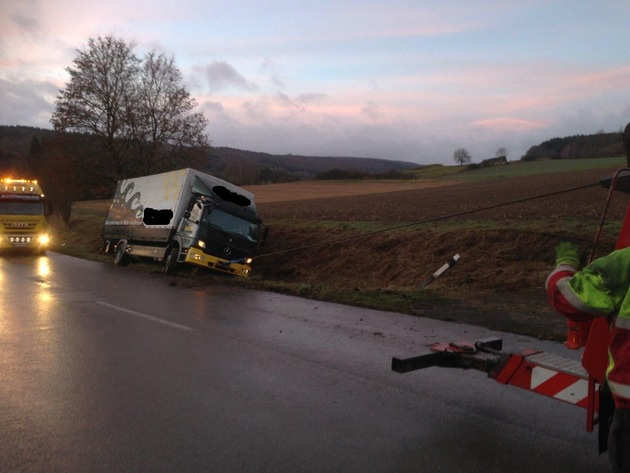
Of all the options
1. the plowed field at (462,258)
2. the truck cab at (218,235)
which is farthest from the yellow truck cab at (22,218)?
the plowed field at (462,258)

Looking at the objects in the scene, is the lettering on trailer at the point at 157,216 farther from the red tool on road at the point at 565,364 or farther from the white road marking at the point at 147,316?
the red tool on road at the point at 565,364

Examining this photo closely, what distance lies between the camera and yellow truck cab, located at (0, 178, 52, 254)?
23500 mm

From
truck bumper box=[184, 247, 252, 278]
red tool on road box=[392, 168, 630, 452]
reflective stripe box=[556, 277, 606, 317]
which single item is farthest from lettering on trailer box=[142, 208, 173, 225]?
reflective stripe box=[556, 277, 606, 317]

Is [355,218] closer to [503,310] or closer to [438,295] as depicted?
[438,295]

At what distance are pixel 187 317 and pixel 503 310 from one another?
17.3 feet

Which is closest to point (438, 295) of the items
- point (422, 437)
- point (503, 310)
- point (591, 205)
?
point (503, 310)

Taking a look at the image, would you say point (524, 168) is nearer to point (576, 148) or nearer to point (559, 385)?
point (576, 148)

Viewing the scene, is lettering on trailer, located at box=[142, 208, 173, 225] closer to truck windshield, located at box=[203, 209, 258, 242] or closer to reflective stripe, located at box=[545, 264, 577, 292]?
truck windshield, located at box=[203, 209, 258, 242]

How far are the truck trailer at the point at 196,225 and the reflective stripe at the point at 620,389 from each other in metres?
14.8

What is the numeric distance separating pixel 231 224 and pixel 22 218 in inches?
436

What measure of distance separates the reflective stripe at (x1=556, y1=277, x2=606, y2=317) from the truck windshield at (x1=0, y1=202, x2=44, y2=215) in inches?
984

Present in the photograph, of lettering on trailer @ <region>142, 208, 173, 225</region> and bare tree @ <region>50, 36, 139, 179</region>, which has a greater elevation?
bare tree @ <region>50, 36, 139, 179</region>

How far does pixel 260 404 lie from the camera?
5160 mm

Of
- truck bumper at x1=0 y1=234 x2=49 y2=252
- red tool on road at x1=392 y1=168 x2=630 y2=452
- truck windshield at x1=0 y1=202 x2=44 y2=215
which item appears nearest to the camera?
red tool on road at x1=392 y1=168 x2=630 y2=452
